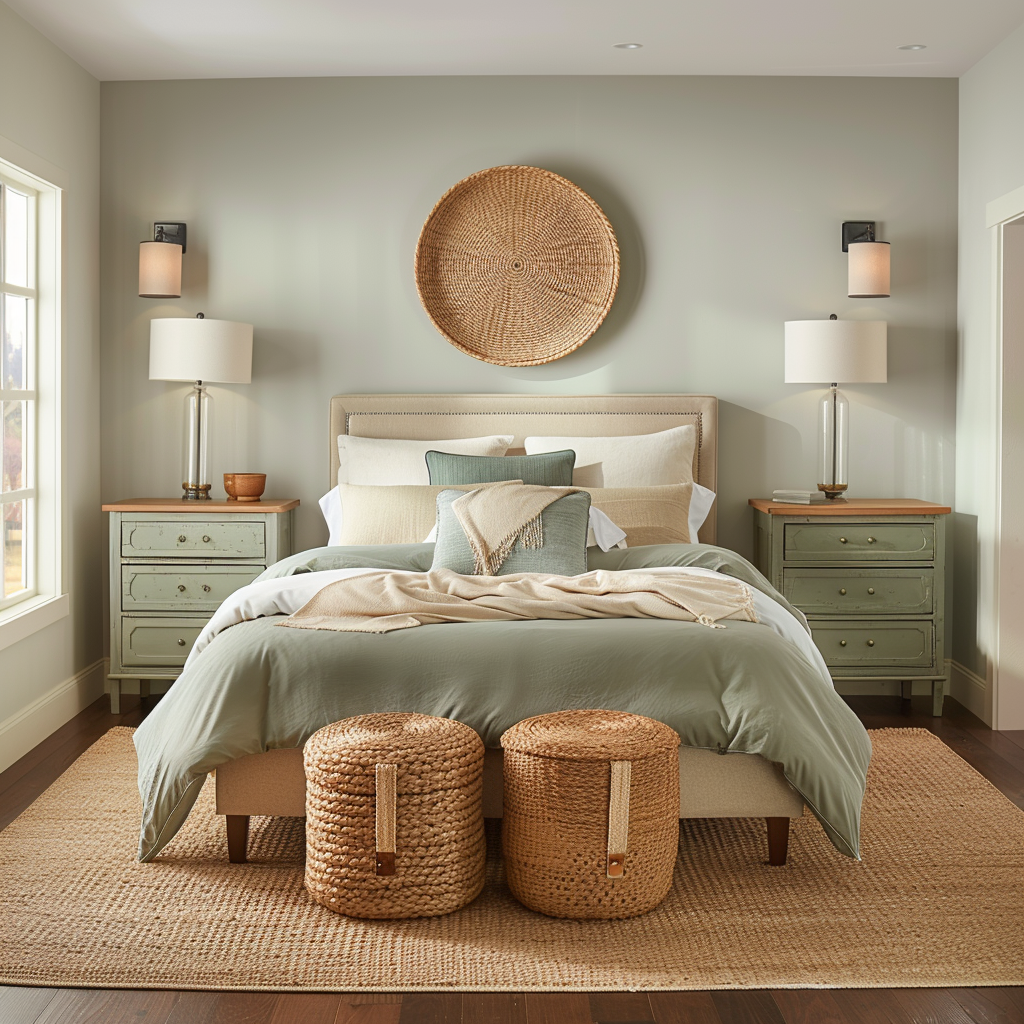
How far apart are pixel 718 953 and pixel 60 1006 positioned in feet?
4.44

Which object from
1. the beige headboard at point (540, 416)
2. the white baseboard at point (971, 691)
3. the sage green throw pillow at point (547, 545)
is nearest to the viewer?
the sage green throw pillow at point (547, 545)

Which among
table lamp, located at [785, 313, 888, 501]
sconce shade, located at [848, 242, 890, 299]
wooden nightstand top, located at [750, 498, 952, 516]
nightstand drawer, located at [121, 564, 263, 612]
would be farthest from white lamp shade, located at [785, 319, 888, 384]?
nightstand drawer, located at [121, 564, 263, 612]

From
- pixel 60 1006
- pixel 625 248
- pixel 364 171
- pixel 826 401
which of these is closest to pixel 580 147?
pixel 625 248

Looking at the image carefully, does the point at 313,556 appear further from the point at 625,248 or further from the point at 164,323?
the point at 625,248

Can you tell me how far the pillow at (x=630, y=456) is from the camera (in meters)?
4.15

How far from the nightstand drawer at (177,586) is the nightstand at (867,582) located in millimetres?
2219

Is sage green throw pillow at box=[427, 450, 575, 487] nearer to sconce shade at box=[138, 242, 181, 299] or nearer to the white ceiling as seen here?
sconce shade at box=[138, 242, 181, 299]

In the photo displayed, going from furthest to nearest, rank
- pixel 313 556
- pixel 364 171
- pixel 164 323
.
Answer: pixel 364 171 < pixel 164 323 < pixel 313 556

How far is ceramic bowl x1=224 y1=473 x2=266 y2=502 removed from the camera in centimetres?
430

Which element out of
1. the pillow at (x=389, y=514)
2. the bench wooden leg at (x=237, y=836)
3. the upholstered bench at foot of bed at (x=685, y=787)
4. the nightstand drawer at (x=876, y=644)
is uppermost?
the pillow at (x=389, y=514)

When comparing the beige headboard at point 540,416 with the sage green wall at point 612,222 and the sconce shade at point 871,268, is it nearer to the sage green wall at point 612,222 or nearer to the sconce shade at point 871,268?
the sage green wall at point 612,222

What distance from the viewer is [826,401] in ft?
14.6

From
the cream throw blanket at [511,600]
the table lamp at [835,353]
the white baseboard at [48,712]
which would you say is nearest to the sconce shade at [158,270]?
the white baseboard at [48,712]

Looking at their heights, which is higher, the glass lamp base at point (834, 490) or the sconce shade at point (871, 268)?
the sconce shade at point (871, 268)
